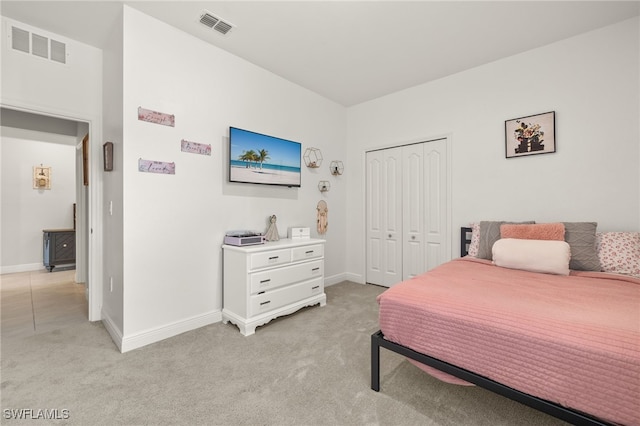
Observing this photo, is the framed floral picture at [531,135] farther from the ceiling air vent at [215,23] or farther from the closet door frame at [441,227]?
the ceiling air vent at [215,23]

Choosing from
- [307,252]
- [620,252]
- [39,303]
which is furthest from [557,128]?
[39,303]

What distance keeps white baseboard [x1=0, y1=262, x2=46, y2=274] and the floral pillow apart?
7.95 meters

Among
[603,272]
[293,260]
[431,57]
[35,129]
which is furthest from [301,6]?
[35,129]

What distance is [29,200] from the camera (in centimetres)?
502

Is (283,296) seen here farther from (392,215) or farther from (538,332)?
(538,332)

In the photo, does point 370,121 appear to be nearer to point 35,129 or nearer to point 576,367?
point 576,367

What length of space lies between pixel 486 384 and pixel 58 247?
6668mm

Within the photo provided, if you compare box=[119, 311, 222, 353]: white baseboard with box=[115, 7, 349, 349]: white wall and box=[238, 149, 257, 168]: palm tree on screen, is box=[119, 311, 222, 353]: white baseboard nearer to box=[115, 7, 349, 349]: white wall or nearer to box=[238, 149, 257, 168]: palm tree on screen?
box=[115, 7, 349, 349]: white wall

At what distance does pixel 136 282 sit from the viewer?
7.42ft

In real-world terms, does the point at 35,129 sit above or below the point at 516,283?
above

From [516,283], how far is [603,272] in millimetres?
947

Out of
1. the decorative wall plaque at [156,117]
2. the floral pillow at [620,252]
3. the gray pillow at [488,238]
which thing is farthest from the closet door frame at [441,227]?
the decorative wall plaque at [156,117]

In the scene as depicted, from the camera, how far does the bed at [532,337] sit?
1047 mm

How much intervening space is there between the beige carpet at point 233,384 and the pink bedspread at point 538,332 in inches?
15.3
